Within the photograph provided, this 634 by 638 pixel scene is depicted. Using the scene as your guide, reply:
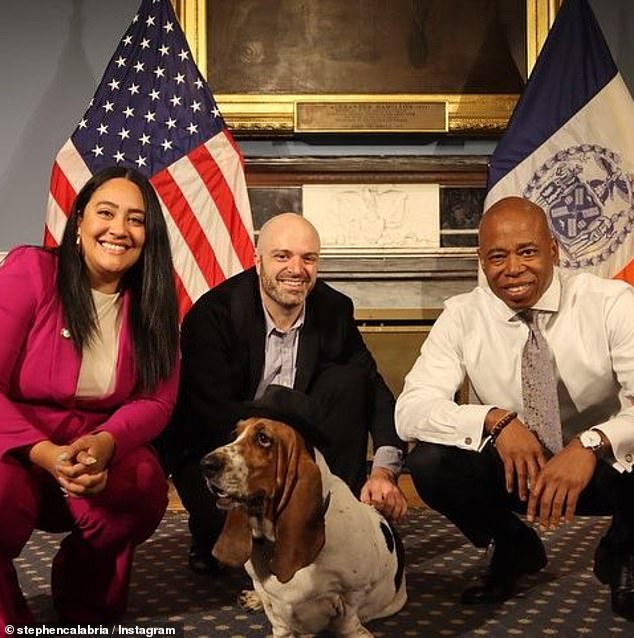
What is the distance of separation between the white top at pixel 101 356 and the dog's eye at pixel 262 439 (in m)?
0.52

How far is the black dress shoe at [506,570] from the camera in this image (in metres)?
2.22

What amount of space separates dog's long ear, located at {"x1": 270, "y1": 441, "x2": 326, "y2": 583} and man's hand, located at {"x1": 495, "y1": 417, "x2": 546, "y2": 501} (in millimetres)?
501

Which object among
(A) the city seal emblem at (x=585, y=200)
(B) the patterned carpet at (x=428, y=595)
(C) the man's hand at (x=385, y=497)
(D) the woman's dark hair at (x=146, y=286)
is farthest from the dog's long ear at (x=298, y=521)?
(A) the city seal emblem at (x=585, y=200)

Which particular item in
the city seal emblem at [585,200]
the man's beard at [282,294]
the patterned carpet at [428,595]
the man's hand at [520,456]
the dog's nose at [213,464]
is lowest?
the patterned carpet at [428,595]

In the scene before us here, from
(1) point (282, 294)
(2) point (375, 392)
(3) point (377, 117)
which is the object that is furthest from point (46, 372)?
(3) point (377, 117)

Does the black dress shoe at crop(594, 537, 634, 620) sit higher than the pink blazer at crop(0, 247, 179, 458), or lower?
lower

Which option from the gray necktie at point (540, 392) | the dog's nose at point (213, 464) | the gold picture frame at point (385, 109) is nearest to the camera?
the dog's nose at point (213, 464)

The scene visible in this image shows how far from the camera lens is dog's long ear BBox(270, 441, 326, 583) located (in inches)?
68.1

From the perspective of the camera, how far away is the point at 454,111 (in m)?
4.47

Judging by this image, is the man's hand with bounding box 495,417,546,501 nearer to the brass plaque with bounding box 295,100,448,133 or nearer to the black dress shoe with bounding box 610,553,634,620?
the black dress shoe with bounding box 610,553,634,620

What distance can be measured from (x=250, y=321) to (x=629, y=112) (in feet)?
7.61

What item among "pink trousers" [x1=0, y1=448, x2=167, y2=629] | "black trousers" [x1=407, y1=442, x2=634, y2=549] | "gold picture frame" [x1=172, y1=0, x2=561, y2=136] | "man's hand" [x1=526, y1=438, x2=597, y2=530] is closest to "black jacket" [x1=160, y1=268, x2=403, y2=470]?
"black trousers" [x1=407, y1=442, x2=634, y2=549]

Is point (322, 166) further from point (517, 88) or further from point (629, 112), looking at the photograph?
point (629, 112)

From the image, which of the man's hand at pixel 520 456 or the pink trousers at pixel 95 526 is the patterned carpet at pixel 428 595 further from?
the man's hand at pixel 520 456
